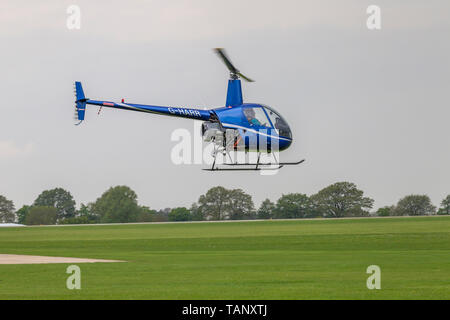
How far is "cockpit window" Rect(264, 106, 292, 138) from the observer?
44469 millimetres

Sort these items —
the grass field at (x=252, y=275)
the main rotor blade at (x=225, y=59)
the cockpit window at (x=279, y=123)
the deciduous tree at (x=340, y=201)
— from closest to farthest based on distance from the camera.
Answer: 1. the grass field at (x=252, y=275)
2. the main rotor blade at (x=225, y=59)
3. the cockpit window at (x=279, y=123)
4. the deciduous tree at (x=340, y=201)

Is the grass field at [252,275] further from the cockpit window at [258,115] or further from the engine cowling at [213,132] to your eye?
the cockpit window at [258,115]

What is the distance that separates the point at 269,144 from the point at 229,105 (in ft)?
10.1

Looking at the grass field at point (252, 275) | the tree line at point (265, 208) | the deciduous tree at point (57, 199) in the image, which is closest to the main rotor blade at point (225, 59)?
the grass field at point (252, 275)

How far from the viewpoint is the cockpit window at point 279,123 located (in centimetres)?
4447

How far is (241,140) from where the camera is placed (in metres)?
43.8

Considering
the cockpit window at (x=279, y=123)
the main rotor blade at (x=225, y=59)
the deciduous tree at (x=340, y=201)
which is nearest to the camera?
the main rotor blade at (x=225, y=59)

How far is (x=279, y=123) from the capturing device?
1757 inches

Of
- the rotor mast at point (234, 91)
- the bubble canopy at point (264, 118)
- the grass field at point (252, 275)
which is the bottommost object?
the grass field at point (252, 275)

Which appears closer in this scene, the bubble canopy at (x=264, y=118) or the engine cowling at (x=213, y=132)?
the engine cowling at (x=213, y=132)

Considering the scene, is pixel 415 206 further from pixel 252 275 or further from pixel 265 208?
pixel 252 275

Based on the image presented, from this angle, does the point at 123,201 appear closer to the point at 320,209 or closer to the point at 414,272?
the point at 320,209

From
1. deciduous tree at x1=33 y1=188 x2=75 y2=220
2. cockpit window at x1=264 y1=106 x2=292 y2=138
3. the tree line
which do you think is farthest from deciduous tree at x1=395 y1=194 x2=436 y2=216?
cockpit window at x1=264 y1=106 x2=292 y2=138
